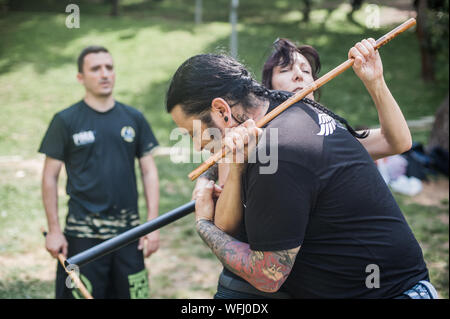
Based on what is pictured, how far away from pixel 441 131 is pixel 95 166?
669cm

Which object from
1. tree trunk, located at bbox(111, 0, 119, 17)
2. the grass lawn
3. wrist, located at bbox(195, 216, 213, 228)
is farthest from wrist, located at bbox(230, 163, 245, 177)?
tree trunk, located at bbox(111, 0, 119, 17)

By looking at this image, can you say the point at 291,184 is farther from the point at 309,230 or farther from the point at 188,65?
the point at 188,65

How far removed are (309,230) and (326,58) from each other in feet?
48.3

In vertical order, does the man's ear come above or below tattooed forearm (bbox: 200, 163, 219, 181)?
above

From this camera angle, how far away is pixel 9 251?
19.0 ft

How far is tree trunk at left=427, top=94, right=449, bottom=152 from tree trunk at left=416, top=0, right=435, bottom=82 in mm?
3375

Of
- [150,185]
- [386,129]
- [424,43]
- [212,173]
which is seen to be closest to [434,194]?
[150,185]

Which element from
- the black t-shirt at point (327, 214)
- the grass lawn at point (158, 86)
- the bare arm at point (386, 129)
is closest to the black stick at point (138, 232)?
the black t-shirt at point (327, 214)

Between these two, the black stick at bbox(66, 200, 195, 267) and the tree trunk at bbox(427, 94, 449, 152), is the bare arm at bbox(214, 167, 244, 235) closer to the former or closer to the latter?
the black stick at bbox(66, 200, 195, 267)

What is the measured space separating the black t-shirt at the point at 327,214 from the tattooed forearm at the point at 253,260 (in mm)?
43

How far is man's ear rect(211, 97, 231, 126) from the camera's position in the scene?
190 cm

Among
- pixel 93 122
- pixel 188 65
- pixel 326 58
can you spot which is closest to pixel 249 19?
pixel 326 58

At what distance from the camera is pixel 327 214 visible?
5.82ft

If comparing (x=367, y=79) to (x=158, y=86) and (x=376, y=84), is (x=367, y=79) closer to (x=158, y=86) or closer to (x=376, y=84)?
(x=376, y=84)
